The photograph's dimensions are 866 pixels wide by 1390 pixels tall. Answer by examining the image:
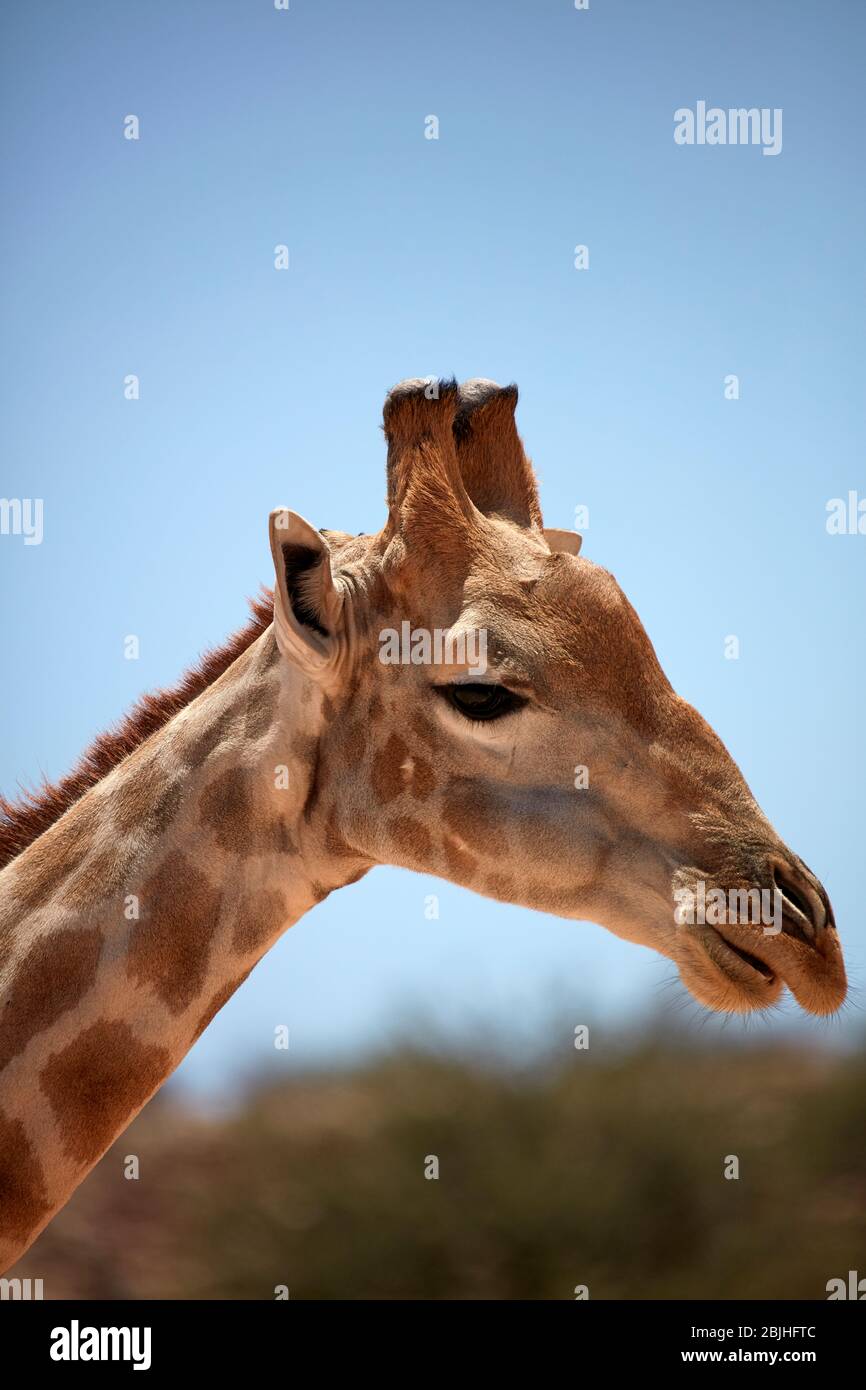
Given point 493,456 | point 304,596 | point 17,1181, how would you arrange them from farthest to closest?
point 493,456 < point 304,596 < point 17,1181

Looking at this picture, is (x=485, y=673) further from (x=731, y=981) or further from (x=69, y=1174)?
(x=69, y=1174)

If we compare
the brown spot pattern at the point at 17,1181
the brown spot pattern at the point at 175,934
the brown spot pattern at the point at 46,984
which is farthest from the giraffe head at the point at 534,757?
the brown spot pattern at the point at 17,1181

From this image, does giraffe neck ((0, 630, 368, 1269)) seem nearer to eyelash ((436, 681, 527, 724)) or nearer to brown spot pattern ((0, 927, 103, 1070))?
brown spot pattern ((0, 927, 103, 1070))

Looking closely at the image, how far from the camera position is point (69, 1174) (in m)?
4.36

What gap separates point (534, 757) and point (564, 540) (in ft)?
4.67

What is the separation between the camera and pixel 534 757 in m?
4.41

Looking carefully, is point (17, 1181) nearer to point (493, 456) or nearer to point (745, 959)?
point (745, 959)

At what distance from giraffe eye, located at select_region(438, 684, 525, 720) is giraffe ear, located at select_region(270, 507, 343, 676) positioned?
0.45 meters

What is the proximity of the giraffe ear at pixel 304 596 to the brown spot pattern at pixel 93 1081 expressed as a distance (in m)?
1.38

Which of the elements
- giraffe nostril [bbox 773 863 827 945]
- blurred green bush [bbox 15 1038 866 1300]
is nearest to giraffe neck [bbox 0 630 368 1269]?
giraffe nostril [bbox 773 863 827 945]

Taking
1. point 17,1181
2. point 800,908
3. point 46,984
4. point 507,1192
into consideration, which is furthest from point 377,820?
point 507,1192
